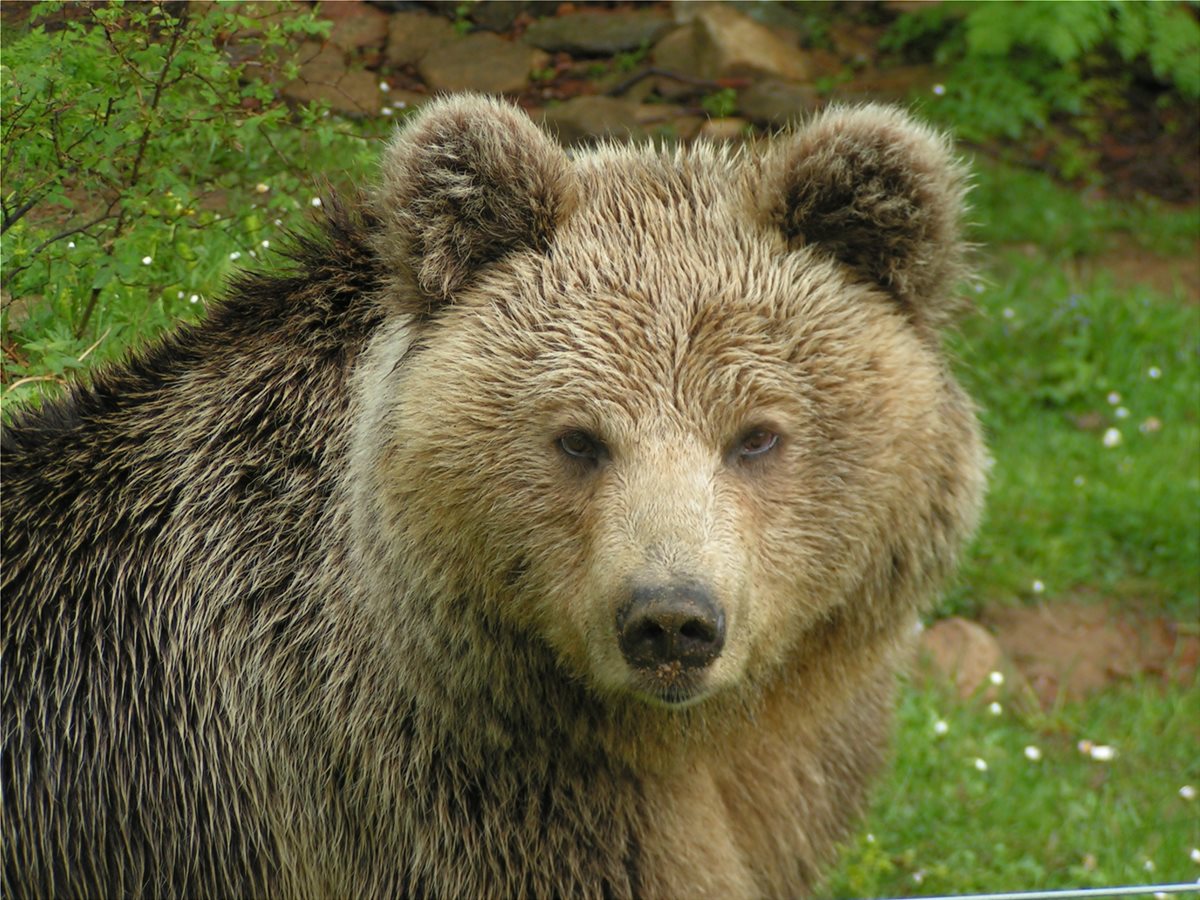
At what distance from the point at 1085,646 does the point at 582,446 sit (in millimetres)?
4188

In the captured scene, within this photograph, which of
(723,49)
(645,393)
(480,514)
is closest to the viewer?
(645,393)

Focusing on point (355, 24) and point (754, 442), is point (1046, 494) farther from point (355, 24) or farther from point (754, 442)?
point (355, 24)

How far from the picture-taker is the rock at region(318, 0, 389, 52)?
16.5 feet

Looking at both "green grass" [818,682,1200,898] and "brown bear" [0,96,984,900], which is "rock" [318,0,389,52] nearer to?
"brown bear" [0,96,984,900]

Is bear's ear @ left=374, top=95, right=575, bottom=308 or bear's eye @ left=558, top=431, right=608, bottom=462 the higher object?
bear's ear @ left=374, top=95, right=575, bottom=308

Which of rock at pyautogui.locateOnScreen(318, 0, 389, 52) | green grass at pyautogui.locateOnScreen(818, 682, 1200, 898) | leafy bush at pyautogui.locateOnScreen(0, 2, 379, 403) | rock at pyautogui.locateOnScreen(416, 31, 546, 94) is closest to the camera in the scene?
leafy bush at pyautogui.locateOnScreen(0, 2, 379, 403)

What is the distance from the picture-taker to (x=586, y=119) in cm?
619

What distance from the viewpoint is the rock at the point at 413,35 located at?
17.3 ft

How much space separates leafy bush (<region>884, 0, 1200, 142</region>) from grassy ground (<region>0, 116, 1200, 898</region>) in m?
0.50

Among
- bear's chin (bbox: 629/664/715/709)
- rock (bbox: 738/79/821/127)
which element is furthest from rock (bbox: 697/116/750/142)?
bear's chin (bbox: 629/664/715/709)

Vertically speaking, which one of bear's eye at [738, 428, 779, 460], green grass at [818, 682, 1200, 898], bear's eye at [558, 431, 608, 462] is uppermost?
bear's eye at [738, 428, 779, 460]

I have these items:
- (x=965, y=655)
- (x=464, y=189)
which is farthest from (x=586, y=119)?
(x=965, y=655)

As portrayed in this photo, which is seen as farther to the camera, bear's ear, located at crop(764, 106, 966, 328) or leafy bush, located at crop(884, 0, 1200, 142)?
leafy bush, located at crop(884, 0, 1200, 142)

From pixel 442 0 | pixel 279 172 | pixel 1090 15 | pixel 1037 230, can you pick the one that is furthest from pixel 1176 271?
pixel 279 172
